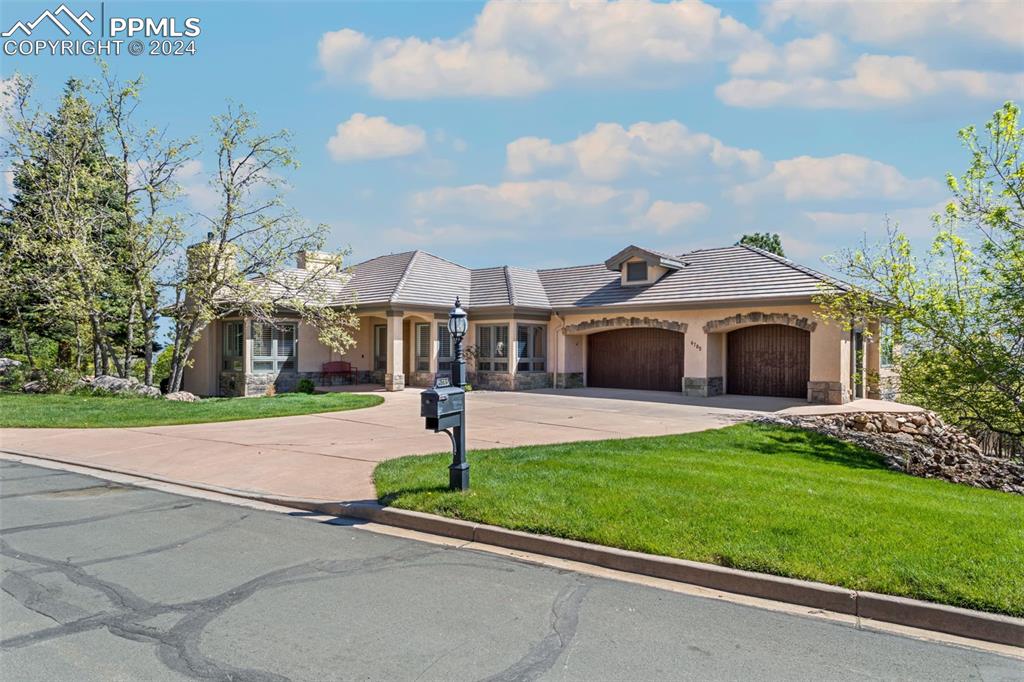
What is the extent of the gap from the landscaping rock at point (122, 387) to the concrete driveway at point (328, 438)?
655cm

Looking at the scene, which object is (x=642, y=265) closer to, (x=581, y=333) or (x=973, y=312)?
(x=581, y=333)

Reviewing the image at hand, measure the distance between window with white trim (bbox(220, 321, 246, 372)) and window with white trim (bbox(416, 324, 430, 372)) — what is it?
6.36 meters

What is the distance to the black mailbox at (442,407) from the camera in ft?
23.8

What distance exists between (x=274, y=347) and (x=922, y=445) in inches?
811

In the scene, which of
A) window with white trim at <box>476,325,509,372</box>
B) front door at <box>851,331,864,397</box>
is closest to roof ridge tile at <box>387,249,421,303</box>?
window with white trim at <box>476,325,509,372</box>

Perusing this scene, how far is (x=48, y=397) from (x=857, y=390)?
A: 24783 mm

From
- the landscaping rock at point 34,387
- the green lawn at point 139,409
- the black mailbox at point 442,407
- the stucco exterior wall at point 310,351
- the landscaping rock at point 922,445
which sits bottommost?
the landscaping rock at point 922,445

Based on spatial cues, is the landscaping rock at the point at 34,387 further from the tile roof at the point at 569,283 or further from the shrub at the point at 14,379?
the tile roof at the point at 569,283

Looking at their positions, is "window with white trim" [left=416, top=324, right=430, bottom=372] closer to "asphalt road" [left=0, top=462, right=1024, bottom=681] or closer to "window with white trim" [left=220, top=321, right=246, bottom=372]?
"window with white trim" [left=220, top=321, right=246, bottom=372]

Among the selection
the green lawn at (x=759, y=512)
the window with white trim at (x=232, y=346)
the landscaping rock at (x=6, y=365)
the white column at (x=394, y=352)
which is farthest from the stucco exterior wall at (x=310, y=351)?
the green lawn at (x=759, y=512)

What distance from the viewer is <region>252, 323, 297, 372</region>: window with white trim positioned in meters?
Answer: 23.8

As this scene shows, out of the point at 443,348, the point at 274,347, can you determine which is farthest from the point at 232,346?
the point at 443,348

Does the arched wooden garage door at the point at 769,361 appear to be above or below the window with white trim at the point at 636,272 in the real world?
below

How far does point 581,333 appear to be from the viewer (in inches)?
969
